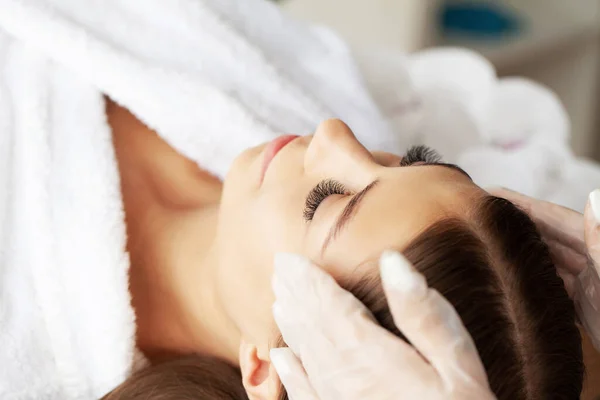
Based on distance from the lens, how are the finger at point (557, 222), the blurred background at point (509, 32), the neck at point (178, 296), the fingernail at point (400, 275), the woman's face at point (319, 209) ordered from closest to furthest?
the fingernail at point (400, 275), the woman's face at point (319, 209), the finger at point (557, 222), the neck at point (178, 296), the blurred background at point (509, 32)

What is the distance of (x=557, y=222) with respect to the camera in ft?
2.27

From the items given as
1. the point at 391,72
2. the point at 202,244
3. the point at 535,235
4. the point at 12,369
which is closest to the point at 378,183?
the point at 535,235

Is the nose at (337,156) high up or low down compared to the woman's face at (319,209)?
up

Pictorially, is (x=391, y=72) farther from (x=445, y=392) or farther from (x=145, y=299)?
(x=445, y=392)

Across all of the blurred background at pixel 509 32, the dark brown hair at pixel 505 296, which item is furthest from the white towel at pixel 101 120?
→ the blurred background at pixel 509 32

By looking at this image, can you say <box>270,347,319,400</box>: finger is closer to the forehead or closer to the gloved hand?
the forehead

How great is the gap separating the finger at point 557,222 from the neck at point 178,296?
0.37 metres

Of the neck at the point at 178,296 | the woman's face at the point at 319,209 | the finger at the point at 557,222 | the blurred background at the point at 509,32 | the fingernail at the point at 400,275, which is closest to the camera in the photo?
the fingernail at the point at 400,275

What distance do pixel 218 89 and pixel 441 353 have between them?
565mm

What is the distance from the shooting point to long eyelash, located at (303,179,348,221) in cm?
Result: 64

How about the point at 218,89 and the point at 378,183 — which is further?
the point at 218,89

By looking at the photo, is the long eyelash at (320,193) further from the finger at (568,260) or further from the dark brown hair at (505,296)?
the finger at (568,260)

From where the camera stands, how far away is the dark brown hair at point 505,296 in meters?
0.53

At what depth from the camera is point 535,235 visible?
0.61 metres
